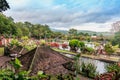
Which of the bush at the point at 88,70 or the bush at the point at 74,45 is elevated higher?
the bush at the point at 74,45

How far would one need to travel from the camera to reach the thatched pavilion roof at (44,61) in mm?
6555

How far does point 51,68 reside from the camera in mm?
6996

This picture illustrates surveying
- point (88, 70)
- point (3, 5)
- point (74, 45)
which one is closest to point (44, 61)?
point (88, 70)

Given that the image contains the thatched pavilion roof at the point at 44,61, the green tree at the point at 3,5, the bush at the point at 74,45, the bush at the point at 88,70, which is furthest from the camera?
the bush at the point at 74,45

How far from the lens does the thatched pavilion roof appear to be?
21.5 feet

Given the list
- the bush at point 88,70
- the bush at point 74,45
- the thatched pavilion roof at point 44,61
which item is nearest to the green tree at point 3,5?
the bush at point 88,70

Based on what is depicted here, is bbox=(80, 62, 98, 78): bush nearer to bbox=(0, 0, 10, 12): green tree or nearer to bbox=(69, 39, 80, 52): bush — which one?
bbox=(0, 0, 10, 12): green tree

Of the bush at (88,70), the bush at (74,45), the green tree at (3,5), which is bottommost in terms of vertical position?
the bush at (88,70)

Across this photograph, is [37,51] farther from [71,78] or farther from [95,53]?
[95,53]

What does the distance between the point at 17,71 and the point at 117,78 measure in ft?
4.39

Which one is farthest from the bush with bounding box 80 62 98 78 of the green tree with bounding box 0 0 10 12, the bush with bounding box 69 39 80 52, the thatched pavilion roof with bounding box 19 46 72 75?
the bush with bounding box 69 39 80 52

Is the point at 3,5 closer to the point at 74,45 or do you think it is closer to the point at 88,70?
the point at 88,70

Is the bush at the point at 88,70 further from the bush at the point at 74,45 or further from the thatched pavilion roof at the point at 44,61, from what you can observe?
the bush at the point at 74,45

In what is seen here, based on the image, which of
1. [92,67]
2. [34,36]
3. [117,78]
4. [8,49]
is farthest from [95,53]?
[34,36]
